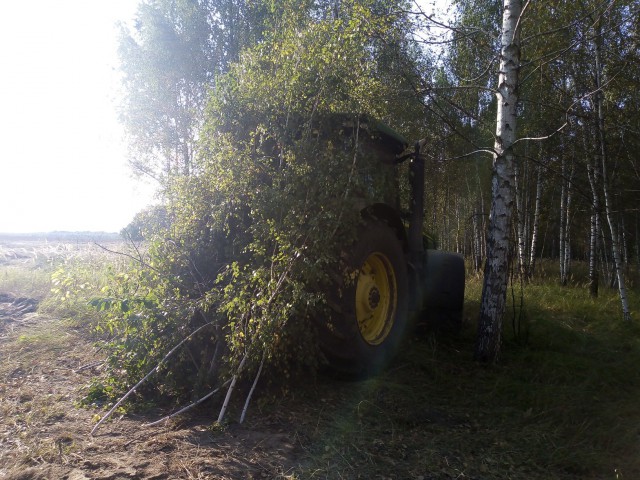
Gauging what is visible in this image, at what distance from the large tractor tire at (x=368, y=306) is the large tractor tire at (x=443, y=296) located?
1.08 m

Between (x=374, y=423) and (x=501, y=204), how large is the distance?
2641mm

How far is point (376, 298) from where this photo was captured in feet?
14.0

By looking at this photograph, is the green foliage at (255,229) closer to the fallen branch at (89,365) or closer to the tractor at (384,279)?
the tractor at (384,279)

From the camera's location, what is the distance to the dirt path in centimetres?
241

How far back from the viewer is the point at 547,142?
36.8 ft

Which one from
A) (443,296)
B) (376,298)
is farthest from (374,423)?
(443,296)

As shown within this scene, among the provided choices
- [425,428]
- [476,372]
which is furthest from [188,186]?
[476,372]

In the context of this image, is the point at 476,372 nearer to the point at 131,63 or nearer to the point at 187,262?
the point at 187,262

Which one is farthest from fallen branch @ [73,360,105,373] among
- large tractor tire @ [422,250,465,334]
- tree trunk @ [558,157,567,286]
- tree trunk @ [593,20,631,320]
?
tree trunk @ [558,157,567,286]

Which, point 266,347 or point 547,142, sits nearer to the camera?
point 266,347

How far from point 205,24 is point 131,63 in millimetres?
2832

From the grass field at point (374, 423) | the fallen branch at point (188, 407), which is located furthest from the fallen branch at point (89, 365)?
the fallen branch at point (188, 407)

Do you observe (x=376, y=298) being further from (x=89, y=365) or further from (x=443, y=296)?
(x=89, y=365)

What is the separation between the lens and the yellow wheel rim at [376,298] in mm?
4145
